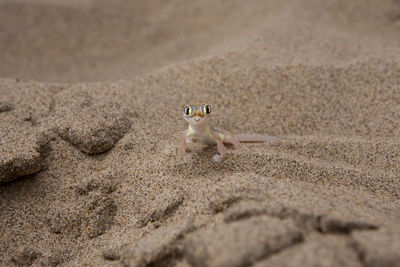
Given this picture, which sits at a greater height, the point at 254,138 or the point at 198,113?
the point at 198,113

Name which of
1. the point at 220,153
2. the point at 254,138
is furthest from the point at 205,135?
the point at 254,138

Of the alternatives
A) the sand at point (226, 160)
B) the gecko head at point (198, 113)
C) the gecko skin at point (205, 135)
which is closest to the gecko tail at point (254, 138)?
the gecko skin at point (205, 135)

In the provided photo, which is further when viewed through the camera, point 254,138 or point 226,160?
point 254,138

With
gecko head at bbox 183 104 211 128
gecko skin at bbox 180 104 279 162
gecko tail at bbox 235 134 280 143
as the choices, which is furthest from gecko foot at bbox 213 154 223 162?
gecko tail at bbox 235 134 280 143

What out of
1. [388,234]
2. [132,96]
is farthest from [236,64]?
[388,234]

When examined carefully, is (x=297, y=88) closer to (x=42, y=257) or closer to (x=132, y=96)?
(x=132, y=96)

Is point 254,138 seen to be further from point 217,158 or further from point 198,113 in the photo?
point 198,113

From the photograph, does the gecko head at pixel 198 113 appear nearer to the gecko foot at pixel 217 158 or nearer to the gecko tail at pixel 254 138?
the gecko foot at pixel 217 158
